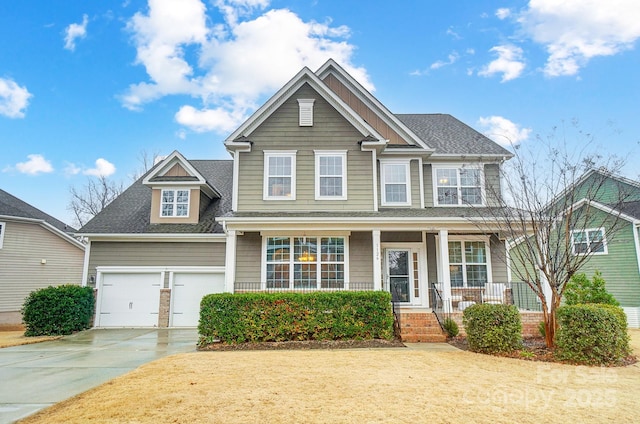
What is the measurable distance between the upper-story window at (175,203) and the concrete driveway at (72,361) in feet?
15.0

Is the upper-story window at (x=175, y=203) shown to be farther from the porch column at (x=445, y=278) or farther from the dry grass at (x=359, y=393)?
the porch column at (x=445, y=278)

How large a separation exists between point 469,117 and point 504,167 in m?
5.83

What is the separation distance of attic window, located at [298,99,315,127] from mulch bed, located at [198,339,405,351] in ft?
24.0

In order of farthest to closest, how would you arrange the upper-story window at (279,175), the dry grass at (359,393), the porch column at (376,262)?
the upper-story window at (279,175), the porch column at (376,262), the dry grass at (359,393)

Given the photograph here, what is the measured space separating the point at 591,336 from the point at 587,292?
7145mm

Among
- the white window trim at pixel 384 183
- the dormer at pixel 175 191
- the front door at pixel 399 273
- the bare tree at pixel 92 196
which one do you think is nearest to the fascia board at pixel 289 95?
the white window trim at pixel 384 183

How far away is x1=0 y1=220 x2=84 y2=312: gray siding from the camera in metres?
15.9

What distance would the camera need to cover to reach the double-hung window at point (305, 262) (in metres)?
12.1

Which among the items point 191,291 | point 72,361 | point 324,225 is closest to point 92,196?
point 191,291

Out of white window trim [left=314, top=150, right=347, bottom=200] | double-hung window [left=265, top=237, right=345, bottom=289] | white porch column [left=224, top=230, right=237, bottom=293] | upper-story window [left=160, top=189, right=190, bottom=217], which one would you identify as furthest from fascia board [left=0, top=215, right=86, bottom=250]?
white window trim [left=314, top=150, right=347, bottom=200]

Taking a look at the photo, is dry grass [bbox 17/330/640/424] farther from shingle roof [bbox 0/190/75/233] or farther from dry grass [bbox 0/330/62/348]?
shingle roof [bbox 0/190/75/233]

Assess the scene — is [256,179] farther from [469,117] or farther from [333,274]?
[469,117]

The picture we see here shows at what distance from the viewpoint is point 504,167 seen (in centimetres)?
1166

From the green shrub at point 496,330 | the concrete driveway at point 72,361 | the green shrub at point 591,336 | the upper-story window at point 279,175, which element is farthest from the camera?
the upper-story window at point 279,175
